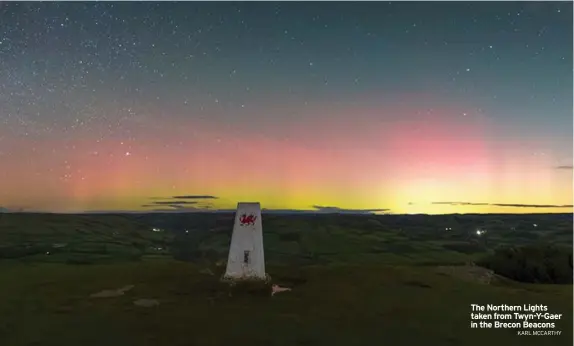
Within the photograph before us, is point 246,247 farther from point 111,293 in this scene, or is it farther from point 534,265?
point 534,265

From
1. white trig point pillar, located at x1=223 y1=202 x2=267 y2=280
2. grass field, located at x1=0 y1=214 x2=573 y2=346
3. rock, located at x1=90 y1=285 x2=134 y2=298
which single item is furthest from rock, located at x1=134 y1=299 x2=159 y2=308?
white trig point pillar, located at x1=223 y1=202 x2=267 y2=280

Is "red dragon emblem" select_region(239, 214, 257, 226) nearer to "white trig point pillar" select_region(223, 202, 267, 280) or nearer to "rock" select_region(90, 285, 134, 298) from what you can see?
"white trig point pillar" select_region(223, 202, 267, 280)

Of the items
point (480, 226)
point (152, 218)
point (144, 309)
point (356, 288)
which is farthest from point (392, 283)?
point (152, 218)

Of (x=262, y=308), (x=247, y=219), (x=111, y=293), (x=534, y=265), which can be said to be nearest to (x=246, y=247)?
(x=247, y=219)

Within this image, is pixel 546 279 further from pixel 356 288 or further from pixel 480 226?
pixel 480 226

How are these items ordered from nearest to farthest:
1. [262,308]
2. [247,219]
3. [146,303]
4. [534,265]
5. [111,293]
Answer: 1. [262,308]
2. [146,303]
3. [111,293]
4. [247,219]
5. [534,265]

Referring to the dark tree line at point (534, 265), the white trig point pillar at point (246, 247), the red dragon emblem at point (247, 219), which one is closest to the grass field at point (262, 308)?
the white trig point pillar at point (246, 247)

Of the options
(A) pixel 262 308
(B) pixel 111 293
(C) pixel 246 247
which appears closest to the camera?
(A) pixel 262 308
